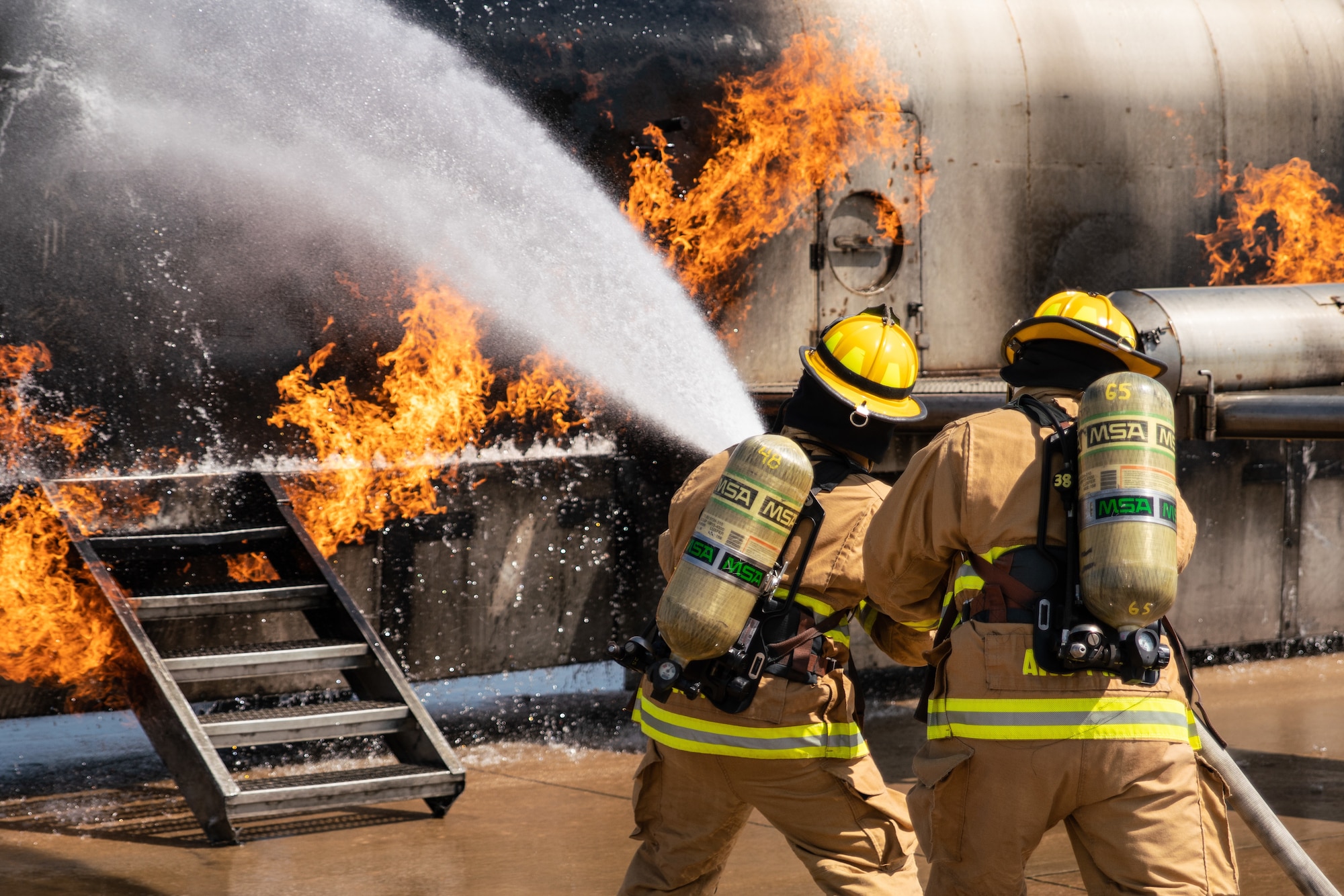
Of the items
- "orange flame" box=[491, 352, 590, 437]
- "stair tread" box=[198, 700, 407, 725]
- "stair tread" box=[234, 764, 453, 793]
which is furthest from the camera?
"orange flame" box=[491, 352, 590, 437]

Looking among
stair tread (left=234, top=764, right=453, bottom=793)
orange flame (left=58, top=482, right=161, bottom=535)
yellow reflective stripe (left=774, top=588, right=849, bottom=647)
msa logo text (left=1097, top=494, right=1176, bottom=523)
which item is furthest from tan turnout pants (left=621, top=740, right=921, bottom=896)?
orange flame (left=58, top=482, right=161, bottom=535)

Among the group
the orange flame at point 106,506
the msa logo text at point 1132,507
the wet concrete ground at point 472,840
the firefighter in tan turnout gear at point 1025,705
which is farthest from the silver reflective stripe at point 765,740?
the orange flame at point 106,506

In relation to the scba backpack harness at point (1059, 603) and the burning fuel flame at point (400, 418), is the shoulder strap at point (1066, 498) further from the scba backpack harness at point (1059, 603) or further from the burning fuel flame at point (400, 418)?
the burning fuel flame at point (400, 418)

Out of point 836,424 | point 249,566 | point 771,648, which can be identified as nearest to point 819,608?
point 771,648

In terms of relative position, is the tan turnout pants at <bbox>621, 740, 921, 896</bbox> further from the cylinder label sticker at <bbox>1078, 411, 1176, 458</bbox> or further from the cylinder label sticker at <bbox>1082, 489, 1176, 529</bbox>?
the cylinder label sticker at <bbox>1078, 411, 1176, 458</bbox>

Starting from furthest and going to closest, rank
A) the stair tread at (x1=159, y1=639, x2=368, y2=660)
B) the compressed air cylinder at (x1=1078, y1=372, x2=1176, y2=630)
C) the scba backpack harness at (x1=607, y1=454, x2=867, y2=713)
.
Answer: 1. the stair tread at (x1=159, y1=639, x2=368, y2=660)
2. the scba backpack harness at (x1=607, y1=454, x2=867, y2=713)
3. the compressed air cylinder at (x1=1078, y1=372, x2=1176, y2=630)

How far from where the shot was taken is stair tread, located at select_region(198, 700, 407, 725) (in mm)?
4922

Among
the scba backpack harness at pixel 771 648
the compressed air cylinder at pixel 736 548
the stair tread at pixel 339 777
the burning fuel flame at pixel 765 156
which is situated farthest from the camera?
the burning fuel flame at pixel 765 156

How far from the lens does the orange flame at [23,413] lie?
5.14 m

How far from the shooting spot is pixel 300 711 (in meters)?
5.06

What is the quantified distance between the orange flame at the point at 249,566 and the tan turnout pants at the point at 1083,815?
3.42 meters

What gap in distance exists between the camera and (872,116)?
22.6 feet

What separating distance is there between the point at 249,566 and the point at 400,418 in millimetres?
856

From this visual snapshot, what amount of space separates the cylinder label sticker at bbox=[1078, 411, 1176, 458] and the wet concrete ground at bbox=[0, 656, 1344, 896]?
2160mm
